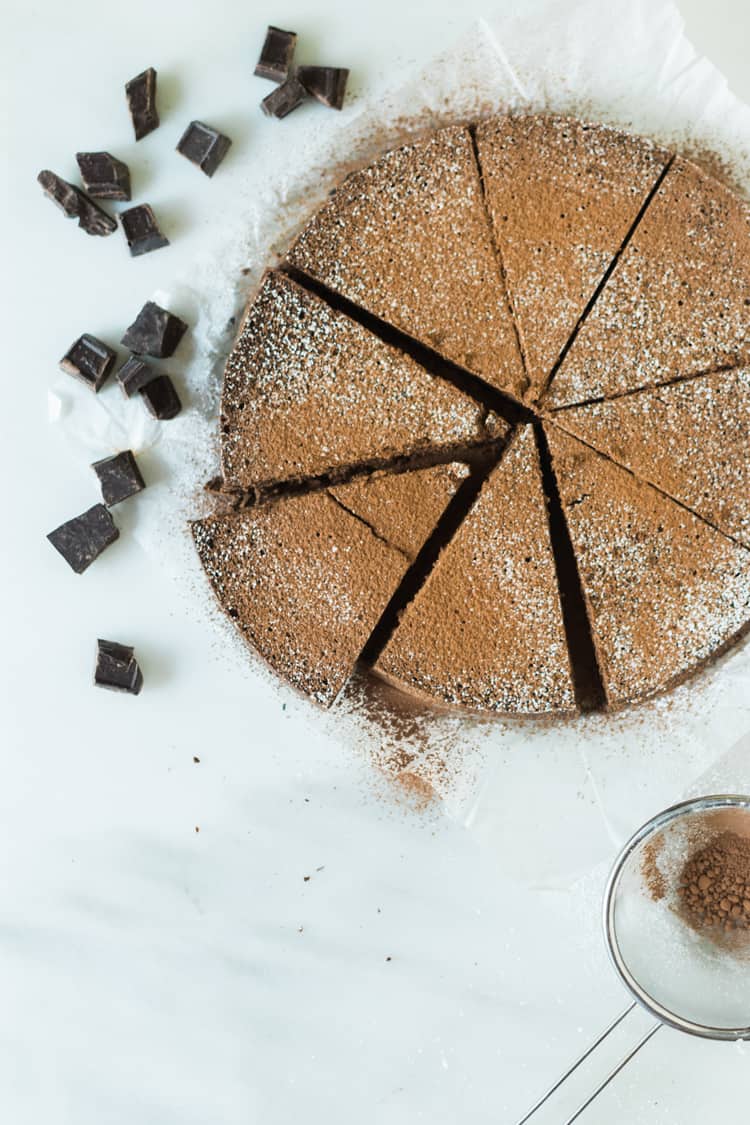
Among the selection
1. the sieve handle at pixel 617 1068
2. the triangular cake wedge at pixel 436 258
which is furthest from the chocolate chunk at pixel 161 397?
the sieve handle at pixel 617 1068

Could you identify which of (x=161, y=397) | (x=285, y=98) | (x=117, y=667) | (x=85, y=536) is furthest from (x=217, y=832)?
(x=285, y=98)

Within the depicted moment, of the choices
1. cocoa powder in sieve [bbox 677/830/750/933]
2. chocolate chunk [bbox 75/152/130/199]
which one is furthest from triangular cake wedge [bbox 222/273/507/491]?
cocoa powder in sieve [bbox 677/830/750/933]

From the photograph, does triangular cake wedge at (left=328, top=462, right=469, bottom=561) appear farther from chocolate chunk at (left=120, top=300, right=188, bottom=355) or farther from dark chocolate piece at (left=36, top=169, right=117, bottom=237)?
dark chocolate piece at (left=36, top=169, right=117, bottom=237)

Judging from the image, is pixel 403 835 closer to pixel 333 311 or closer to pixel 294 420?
pixel 294 420

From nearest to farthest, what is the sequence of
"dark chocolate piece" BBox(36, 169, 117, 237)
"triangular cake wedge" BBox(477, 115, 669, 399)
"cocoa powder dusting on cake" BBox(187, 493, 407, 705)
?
"triangular cake wedge" BBox(477, 115, 669, 399)
"cocoa powder dusting on cake" BBox(187, 493, 407, 705)
"dark chocolate piece" BBox(36, 169, 117, 237)

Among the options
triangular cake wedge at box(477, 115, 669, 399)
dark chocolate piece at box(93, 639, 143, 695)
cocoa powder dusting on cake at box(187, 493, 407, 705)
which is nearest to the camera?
triangular cake wedge at box(477, 115, 669, 399)

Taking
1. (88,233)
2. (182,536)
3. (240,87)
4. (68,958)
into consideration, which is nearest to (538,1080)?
(68,958)

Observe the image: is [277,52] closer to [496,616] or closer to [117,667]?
[496,616]
